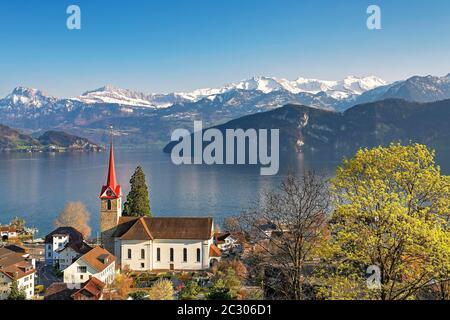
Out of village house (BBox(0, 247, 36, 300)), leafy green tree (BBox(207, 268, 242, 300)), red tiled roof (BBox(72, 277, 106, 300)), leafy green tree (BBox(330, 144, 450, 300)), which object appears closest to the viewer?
leafy green tree (BBox(330, 144, 450, 300))

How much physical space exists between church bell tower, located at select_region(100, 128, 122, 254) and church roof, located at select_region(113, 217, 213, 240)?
66 centimetres

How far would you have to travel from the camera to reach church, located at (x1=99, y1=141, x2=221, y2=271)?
38812 mm

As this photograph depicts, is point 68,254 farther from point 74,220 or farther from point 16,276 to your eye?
point 74,220

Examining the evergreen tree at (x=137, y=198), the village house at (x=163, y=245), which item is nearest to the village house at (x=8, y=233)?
the evergreen tree at (x=137, y=198)

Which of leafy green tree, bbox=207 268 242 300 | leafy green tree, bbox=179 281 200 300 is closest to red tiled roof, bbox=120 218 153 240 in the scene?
leafy green tree, bbox=207 268 242 300

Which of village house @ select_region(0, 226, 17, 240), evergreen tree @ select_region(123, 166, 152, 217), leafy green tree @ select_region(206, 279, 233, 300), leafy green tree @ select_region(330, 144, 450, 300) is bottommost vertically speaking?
village house @ select_region(0, 226, 17, 240)

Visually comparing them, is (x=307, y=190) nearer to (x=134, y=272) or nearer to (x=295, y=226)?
(x=295, y=226)

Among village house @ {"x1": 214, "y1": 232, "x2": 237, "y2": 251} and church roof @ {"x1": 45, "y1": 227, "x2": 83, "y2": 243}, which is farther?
village house @ {"x1": 214, "y1": 232, "x2": 237, "y2": 251}

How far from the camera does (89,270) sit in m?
Answer: 34.1

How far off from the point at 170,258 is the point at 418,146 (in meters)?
31.6

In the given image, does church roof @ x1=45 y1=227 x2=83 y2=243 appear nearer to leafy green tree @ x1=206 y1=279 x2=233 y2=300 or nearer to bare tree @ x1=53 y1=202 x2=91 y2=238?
bare tree @ x1=53 y1=202 x2=91 y2=238
